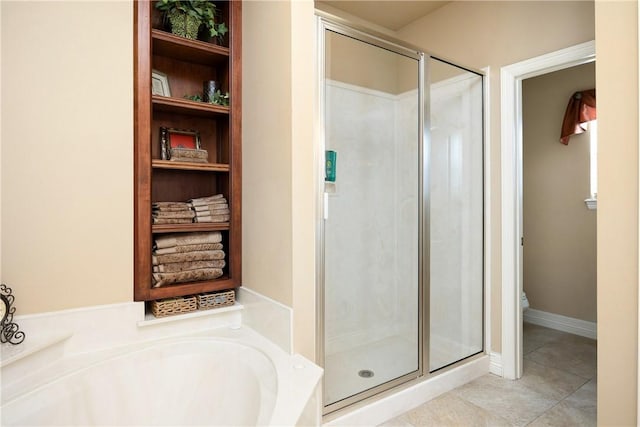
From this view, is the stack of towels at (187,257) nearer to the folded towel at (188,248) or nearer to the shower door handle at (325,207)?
the folded towel at (188,248)

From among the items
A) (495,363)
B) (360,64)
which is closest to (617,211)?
(360,64)

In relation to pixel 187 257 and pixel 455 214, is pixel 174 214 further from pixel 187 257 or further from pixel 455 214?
pixel 455 214

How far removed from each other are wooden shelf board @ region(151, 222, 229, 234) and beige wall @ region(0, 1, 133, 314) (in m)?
0.12

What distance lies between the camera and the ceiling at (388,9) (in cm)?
283

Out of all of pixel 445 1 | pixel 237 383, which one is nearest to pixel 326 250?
pixel 237 383

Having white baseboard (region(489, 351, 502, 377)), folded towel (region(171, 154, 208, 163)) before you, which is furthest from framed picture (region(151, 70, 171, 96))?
white baseboard (region(489, 351, 502, 377))

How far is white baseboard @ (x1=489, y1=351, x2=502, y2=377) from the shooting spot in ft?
8.10

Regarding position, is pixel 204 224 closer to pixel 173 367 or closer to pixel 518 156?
pixel 173 367

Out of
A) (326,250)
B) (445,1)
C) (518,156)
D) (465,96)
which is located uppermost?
(445,1)

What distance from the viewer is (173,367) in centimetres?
159

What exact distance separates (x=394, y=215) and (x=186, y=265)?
1218 mm

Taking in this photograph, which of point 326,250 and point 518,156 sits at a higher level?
point 518,156

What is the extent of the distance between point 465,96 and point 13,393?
2.80 meters

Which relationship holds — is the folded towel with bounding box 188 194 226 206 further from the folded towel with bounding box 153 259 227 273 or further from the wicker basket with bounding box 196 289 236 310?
the wicker basket with bounding box 196 289 236 310
